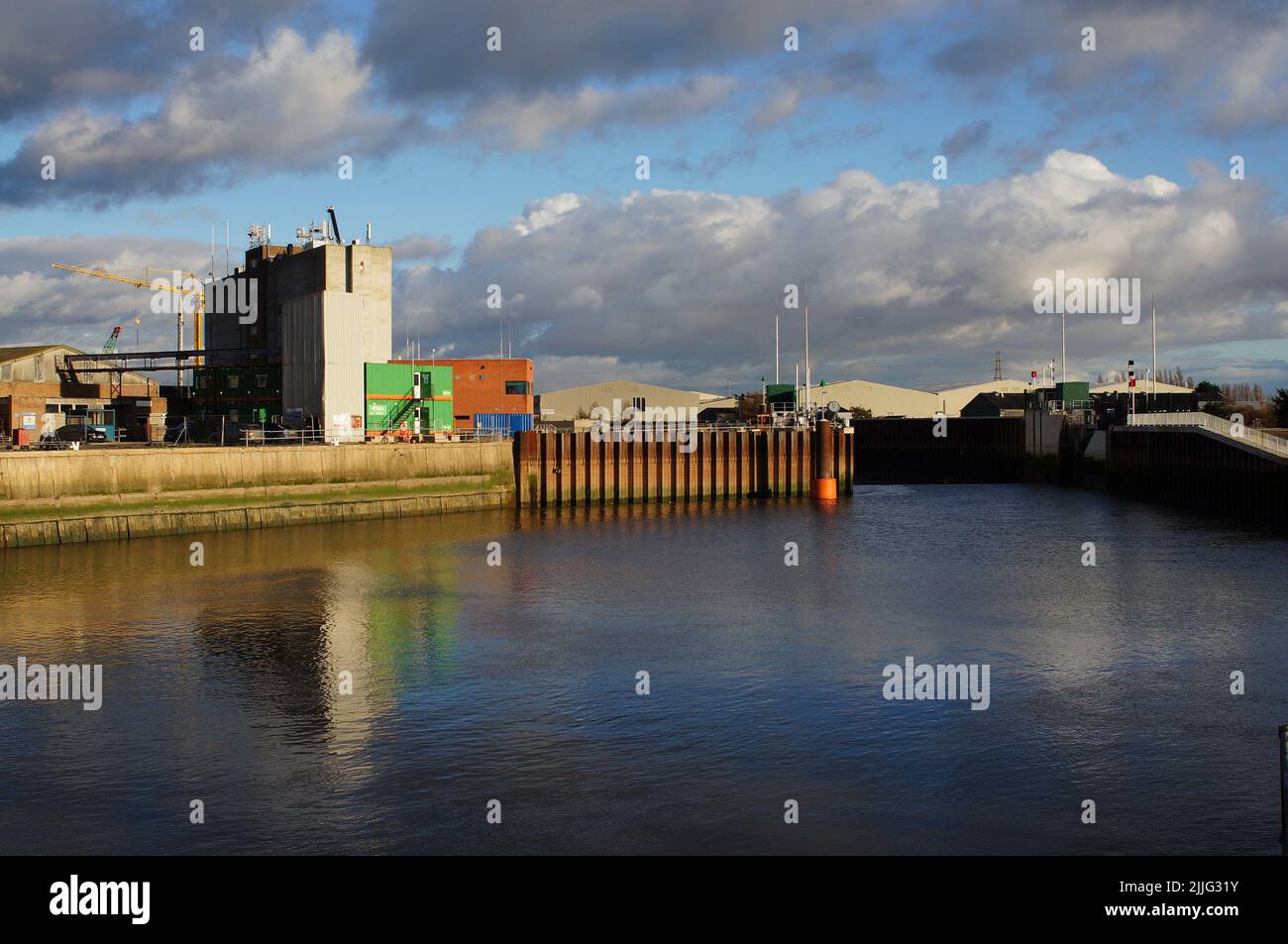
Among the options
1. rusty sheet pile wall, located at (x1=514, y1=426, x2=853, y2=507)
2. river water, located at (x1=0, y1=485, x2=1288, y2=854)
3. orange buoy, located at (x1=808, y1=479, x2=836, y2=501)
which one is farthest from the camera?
orange buoy, located at (x1=808, y1=479, x2=836, y2=501)

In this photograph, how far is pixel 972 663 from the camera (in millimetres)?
33531

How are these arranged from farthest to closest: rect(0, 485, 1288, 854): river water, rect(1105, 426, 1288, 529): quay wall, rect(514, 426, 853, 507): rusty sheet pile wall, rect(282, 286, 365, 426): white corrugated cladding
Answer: rect(282, 286, 365, 426): white corrugated cladding → rect(514, 426, 853, 507): rusty sheet pile wall → rect(1105, 426, 1288, 529): quay wall → rect(0, 485, 1288, 854): river water

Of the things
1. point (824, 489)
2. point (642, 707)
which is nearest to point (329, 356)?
point (824, 489)

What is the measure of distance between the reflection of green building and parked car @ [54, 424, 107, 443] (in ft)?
64.7

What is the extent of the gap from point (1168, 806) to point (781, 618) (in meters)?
20.5

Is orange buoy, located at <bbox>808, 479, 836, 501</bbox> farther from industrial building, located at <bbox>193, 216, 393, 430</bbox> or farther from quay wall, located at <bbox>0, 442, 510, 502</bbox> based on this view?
industrial building, located at <bbox>193, 216, 393, 430</bbox>

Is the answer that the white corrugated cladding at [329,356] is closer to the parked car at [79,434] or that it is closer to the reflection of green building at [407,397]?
the reflection of green building at [407,397]

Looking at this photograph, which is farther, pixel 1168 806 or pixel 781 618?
pixel 781 618

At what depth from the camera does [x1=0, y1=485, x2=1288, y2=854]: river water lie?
21094 mm

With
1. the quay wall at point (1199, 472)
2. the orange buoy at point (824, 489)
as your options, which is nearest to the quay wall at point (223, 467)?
the orange buoy at point (824, 489)

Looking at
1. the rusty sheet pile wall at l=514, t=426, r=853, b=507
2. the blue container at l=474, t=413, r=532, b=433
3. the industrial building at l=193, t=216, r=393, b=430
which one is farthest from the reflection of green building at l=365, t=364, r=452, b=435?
the rusty sheet pile wall at l=514, t=426, r=853, b=507

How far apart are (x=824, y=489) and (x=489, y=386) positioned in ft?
111
